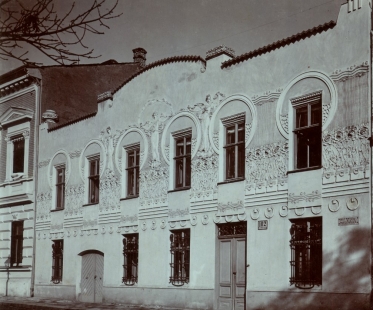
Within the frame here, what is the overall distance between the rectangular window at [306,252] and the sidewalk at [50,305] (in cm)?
463

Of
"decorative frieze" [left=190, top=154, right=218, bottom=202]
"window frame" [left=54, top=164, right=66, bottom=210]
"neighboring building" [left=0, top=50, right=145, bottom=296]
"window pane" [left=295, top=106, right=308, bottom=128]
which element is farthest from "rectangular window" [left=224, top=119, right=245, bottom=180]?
"neighboring building" [left=0, top=50, right=145, bottom=296]

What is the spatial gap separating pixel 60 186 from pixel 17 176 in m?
2.65

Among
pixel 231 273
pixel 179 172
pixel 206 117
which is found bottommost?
pixel 231 273

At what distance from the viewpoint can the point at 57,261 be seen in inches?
871

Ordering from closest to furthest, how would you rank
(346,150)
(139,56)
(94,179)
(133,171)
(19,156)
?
1. (346,150)
2. (133,171)
3. (94,179)
4. (19,156)
5. (139,56)

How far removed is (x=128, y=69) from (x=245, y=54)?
12.8m

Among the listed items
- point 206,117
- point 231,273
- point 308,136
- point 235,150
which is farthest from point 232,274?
point 206,117

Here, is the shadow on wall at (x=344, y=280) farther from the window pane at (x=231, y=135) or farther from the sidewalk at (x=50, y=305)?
the sidewalk at (x=50, y=305)

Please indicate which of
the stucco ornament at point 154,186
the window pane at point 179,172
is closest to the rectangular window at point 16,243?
the stucco ornament at point 154,186

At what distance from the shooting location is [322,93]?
1377 cm

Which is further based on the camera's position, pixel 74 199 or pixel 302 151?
pixel 74 199

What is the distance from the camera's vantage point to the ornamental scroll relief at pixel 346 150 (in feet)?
41.7

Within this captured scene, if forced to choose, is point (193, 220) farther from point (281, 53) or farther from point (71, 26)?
point (71, 26)

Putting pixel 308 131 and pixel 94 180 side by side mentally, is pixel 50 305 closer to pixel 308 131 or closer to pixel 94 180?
pixel 94 180
